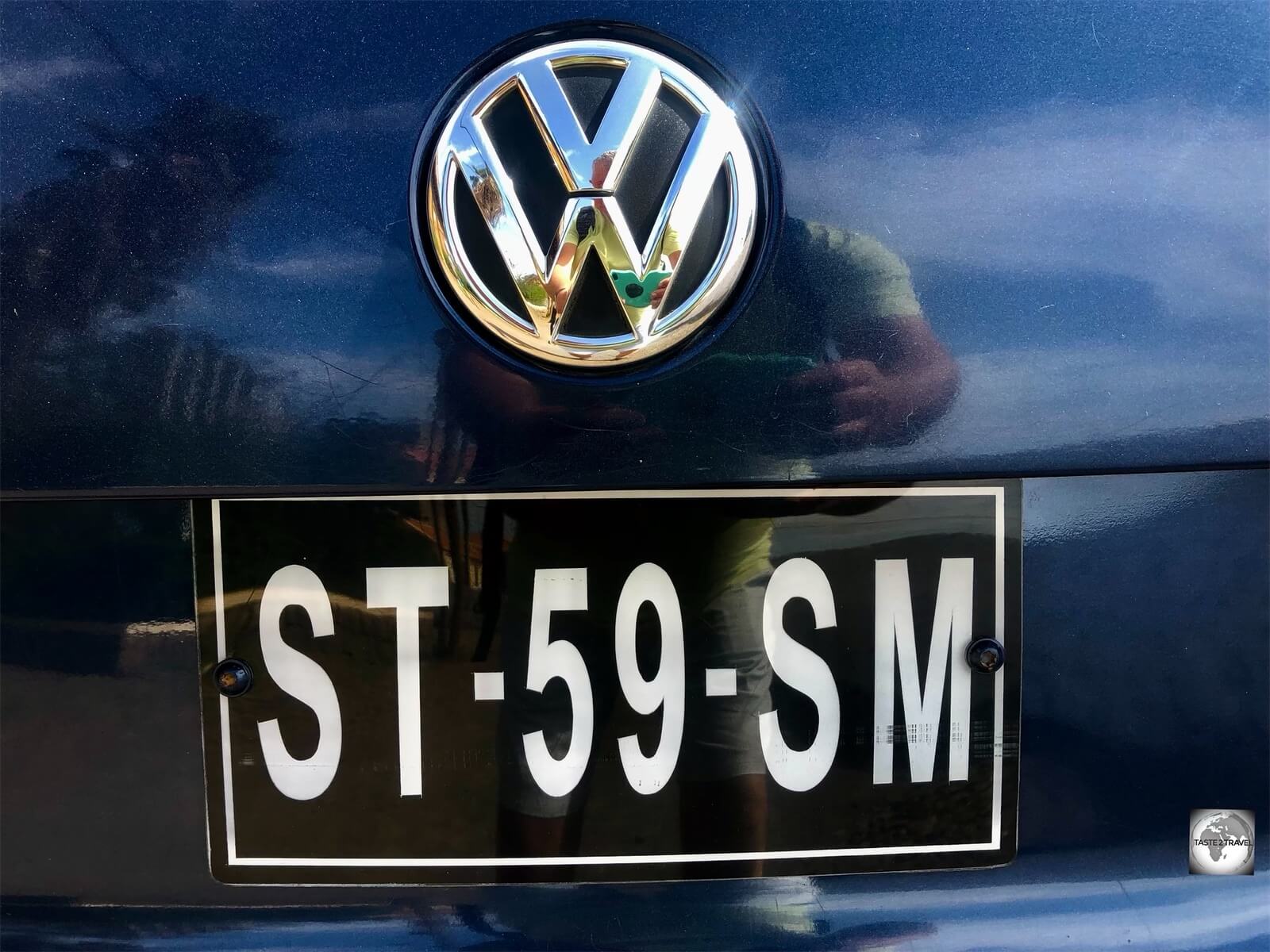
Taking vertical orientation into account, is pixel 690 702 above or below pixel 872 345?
below

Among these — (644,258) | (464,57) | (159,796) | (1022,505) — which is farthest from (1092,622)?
(159,796)

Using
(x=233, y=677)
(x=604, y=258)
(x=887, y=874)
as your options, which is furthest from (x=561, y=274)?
(x=887, y=874)

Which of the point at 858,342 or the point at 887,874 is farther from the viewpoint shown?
the point at 887,874

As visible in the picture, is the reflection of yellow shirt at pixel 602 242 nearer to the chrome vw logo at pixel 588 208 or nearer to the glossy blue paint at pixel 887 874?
the chrome vw logo at pixel 588 208

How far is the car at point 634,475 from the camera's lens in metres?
0.73

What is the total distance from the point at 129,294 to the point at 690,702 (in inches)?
23.2

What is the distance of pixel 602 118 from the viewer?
0.71 m

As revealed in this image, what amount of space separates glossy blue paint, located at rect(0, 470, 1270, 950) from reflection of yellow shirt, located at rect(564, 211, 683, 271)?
422mm

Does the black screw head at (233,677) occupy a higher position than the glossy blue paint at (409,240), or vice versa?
the glossy blue paint at (409,240)

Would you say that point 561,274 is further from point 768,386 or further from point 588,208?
point 768,386

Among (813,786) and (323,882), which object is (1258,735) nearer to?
(813,786)

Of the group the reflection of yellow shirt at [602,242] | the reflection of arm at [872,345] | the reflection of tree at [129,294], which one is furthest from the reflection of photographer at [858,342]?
the reflection of tree at [129,294]

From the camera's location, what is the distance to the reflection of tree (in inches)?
29.0

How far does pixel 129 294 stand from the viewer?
743 millimetres
